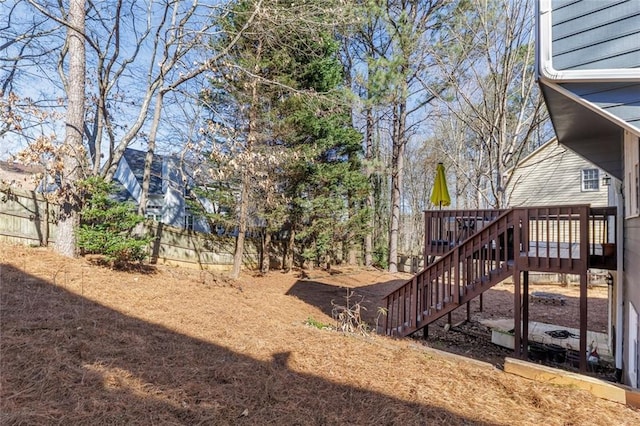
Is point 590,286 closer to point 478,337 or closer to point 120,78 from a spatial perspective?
point 478,337

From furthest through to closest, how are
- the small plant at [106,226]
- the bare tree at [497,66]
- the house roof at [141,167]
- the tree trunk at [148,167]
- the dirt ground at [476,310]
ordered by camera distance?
1. the house roof at [141,167]
2. the tree trunk at [148,167]
3. the bare tree at [497,66]
4. the small plant at [106,226]
5. the dirt ground at [476,310]

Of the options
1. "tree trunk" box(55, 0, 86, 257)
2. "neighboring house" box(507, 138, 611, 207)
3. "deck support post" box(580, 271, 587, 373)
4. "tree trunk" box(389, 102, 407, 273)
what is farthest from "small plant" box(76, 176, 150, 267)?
"neighboring house" box(507, 138, 611, 207)

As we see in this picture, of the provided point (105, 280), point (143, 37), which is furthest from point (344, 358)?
point (143, 37)

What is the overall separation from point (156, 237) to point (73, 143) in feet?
10.0

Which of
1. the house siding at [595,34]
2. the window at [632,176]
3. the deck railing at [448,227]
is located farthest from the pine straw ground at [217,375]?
the deck railing at [448,227]

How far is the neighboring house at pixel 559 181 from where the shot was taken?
1338cm

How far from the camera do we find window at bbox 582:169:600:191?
43.8 feet

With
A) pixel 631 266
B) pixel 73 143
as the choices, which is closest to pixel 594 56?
pixel 631 266

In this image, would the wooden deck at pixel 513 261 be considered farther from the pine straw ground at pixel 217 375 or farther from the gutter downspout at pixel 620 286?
the pine straw ground at pixel 217 375

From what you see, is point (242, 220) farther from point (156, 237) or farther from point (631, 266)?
point (631, 266)

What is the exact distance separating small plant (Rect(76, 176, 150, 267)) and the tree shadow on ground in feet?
8.70

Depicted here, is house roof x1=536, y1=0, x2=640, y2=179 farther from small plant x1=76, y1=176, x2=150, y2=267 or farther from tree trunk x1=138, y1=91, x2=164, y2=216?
tree trunk x1=138, y1=91, x2=164, y2=216

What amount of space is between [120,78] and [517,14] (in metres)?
11.3

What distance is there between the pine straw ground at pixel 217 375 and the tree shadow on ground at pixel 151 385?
0.01 meters
